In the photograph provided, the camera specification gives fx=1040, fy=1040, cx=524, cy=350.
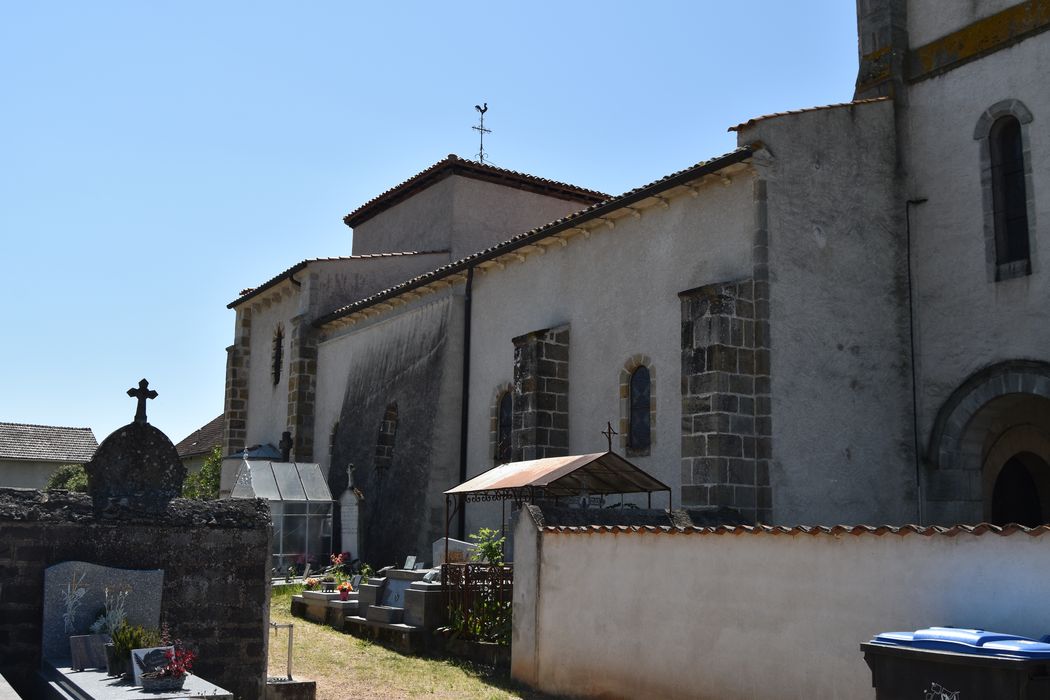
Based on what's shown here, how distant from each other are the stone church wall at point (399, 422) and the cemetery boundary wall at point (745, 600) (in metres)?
8.34

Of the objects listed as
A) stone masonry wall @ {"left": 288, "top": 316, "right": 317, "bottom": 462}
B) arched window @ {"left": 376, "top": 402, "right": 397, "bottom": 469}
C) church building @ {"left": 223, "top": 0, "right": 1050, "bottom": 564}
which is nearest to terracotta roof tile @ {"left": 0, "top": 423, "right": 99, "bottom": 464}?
stone masonry wall @ {"left": 288, "top": 316, "right": 317, "bottom": 462}

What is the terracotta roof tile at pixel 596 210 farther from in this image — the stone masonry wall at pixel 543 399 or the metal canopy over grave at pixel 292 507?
the metal canopy over grave at pixel 292 507

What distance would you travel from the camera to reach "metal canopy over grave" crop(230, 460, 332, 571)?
810 inches

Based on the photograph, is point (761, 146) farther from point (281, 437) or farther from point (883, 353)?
point (281, 437)

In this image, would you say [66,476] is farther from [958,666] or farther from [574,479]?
[958,666]

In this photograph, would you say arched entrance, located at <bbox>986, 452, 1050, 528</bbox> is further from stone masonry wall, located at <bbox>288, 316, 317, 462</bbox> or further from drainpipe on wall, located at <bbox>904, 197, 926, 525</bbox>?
stone masonry wall, located at <bbox>288, 316, 317, 462</bbox>

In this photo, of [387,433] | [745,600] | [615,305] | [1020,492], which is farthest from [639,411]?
[387,433]

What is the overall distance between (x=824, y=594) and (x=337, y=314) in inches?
696

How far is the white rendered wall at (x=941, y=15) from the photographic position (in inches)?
556

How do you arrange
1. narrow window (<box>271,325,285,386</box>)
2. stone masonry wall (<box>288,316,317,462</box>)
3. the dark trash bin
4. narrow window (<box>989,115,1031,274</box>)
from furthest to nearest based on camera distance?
1. narrow window (<box>271,325,285,386</box>)
2. stone masonry wall (<box>288,316,317,462</box>)
3. narrow window (<box>989,115,1031,274</box>)
4. the dark trash bin

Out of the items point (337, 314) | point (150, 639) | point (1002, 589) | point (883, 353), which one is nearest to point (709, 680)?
point (1002, 589)

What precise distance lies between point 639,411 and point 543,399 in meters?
1.86

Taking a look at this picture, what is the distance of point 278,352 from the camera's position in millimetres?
27453

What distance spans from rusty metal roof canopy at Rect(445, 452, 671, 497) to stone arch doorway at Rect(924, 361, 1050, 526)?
13.5 ft
